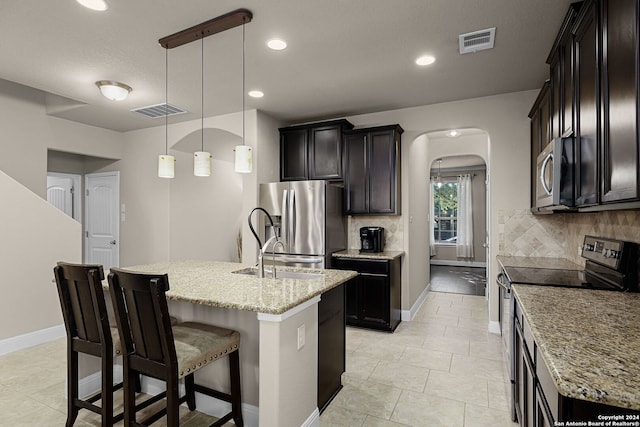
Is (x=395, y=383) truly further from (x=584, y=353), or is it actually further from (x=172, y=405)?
(x=584, y=353)

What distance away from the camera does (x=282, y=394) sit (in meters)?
1.74

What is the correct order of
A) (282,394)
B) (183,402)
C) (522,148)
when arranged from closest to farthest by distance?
(282,394) < (183,402) < (522,148)

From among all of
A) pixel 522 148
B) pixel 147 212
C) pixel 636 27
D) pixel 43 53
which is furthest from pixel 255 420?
pixel 147 212

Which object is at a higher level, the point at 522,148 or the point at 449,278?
the point at 522,148

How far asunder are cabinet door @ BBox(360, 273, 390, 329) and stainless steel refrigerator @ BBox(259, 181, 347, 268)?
525 millimetres

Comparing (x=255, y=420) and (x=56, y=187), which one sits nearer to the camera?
(x=255, y=420)

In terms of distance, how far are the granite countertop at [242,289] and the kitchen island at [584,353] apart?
1070mm

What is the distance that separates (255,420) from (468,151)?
541 cm

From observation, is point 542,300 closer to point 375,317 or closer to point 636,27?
point 636,27

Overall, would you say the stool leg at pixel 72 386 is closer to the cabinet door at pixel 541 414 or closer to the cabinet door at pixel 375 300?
the cabinet door at pixel 541 414

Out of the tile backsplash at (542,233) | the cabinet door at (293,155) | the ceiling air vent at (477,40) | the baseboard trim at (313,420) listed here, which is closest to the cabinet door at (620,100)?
the ceiling air vent at (477,40)

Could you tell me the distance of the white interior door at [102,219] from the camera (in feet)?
18.8

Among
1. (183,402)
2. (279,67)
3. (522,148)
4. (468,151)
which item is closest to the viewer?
(183,402)

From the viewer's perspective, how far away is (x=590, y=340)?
1088 millimetres
